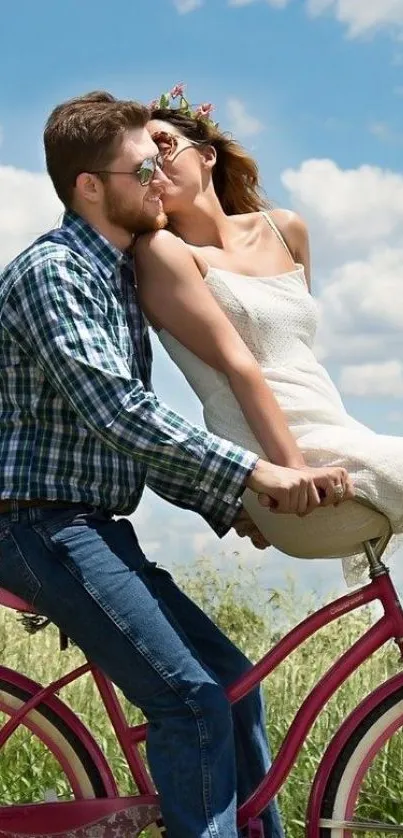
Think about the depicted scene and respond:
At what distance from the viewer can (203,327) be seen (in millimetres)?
3332

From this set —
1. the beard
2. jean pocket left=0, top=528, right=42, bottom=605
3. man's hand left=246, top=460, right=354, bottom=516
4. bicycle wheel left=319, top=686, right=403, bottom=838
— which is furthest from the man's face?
bicycle wheel left=319, top=686, right=403, bottom=838

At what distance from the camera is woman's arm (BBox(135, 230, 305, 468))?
3.29m

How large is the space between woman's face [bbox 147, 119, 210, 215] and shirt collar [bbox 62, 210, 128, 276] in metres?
0.34

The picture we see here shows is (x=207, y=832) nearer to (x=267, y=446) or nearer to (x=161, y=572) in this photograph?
(x=161, y=572)

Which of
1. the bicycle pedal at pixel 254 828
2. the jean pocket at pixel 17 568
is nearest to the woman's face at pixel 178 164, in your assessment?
the jean pocket at pixel 17 568

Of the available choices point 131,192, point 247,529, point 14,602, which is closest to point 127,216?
point 131,192

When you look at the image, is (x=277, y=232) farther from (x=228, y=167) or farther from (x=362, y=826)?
(x=362, y=826)

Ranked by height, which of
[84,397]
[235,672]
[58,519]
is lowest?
[235,672]

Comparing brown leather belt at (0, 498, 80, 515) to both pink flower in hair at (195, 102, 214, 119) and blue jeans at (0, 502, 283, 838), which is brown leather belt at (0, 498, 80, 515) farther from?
pink flower in hair at (195, 102, 214, 119)

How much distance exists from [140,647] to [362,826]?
803 millimetres

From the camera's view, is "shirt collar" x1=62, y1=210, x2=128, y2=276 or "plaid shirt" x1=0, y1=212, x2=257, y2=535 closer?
"plaid shirt" x1=0, y1=212, x2=257, y2=535

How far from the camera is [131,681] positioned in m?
3.28

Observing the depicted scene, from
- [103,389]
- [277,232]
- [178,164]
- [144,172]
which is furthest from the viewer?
[277,232]

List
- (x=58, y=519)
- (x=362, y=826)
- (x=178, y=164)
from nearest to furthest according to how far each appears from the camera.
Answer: (x=58, y=519) → (x=362, y=826) → (x=178, y=164)
